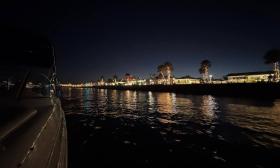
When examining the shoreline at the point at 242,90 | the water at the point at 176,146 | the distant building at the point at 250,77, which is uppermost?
the distant building at the point at 250,77

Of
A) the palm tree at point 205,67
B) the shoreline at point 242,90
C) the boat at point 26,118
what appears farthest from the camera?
the palm tree at point 205,67

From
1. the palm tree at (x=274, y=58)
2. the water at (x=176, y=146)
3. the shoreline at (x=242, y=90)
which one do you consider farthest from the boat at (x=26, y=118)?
the palm tree at (x=274, y=58)

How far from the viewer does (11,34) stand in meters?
6.55

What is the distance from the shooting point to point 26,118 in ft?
11.7

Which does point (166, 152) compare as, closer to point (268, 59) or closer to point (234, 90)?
point (234, 90)

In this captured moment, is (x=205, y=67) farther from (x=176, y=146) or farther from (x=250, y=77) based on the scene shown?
(x=176, y=146)

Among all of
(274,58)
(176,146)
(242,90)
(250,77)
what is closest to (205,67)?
(250,77)

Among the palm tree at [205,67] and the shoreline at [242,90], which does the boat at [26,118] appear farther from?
the palm tree at [205,67]

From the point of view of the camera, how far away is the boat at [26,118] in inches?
105

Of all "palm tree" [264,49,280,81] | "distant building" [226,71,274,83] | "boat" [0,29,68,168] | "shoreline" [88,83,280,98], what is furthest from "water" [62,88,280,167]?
"distant building" [226,71,274,83]

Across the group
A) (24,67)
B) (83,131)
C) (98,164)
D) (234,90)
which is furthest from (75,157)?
(234,90)

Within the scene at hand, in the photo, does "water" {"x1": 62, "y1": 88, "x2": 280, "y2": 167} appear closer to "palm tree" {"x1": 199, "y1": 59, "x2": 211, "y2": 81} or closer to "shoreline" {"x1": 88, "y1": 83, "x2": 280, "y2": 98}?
"shoreline" {"x1": 88, "y1": 83, "x2": 280, "y2": 98}

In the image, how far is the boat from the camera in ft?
8.71

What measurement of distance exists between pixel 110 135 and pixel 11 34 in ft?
25.5
